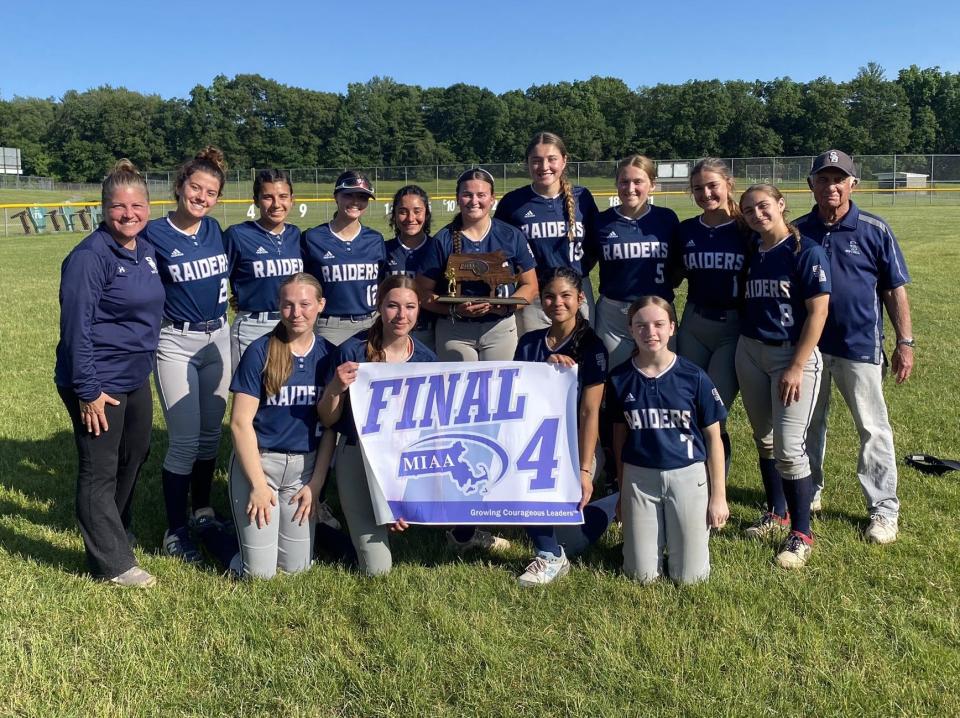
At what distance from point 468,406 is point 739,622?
68.2 inches

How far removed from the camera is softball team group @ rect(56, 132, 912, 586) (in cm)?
395

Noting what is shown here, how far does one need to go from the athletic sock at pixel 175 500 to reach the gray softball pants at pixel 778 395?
352cm

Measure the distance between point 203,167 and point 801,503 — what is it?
159 inches

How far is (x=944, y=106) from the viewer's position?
86625mm

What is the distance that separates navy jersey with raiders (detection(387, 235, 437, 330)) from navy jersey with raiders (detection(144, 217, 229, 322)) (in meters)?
1.14

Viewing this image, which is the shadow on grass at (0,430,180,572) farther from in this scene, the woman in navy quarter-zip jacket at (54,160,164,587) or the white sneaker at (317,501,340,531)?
the white sneaker at (317,501,340,531)

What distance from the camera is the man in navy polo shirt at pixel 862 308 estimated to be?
14.5 feet

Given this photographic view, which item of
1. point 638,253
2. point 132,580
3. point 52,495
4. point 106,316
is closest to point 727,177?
point 638,253

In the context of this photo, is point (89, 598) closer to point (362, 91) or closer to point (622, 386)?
point (622, 386)

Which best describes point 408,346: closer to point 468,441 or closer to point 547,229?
point 468,441

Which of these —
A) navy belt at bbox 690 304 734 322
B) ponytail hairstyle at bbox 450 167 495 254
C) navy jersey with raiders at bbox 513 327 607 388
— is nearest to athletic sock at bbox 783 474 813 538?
navy belt at bbox 690 304 734 322

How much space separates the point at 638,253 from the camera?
16.0 ft

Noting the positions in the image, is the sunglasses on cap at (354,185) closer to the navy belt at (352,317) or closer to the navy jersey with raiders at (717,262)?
the navy belt at (352,317)

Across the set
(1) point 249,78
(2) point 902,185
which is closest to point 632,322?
(2) point 902,185
